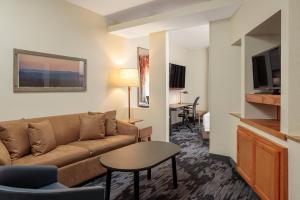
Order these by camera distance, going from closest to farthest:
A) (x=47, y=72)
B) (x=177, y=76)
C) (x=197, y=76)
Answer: (x=47, y=72) → (x=177, y=76) → (x=197, y=76)

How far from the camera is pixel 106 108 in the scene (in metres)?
4.56

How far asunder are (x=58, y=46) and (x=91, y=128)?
55.9 inches

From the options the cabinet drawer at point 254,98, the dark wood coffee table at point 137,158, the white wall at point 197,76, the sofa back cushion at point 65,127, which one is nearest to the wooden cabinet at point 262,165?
the cabinet drawer at point 254,98

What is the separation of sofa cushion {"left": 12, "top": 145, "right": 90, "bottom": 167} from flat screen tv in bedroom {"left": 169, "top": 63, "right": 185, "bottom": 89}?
15.1 ft

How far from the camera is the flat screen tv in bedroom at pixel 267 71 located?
7.93 feet

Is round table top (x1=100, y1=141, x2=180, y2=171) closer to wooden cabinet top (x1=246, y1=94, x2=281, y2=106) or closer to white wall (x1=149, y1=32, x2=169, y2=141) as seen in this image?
wooden cabinet top (x1=246, y1=94, x2=281, y2=106)

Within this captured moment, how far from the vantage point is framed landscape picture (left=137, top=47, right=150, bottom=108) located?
18.0ft

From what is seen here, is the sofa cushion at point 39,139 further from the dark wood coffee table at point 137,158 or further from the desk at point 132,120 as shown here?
the desk at point 132,120

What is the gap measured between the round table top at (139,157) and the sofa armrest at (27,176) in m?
0.52

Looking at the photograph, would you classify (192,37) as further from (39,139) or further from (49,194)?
(49,194)

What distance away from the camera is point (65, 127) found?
11.1 feet

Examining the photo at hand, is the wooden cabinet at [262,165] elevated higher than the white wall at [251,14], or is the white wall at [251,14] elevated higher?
the white wall at [251,14]

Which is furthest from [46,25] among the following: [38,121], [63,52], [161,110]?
[161,110]

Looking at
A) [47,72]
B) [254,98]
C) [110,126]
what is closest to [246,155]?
[254,98]
